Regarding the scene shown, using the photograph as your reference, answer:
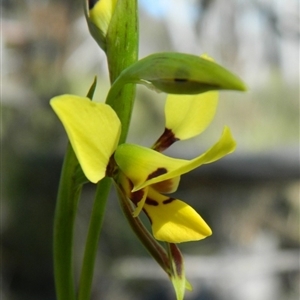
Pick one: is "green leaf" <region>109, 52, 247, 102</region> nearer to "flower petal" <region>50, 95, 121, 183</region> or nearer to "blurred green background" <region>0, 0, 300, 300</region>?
"flower petal" <region>50, 95, 121, 183</region>

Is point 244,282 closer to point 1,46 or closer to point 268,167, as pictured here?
point 268,167

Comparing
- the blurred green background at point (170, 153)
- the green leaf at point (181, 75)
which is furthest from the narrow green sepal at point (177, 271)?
the blurred green background at point (170, 153)

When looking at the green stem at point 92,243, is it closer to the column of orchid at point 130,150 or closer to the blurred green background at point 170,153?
the column of orchid at point 130,150

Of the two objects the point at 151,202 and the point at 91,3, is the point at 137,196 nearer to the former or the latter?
the point at 151,202

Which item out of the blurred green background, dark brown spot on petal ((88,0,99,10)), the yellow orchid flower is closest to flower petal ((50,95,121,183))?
the yellow orchid flower

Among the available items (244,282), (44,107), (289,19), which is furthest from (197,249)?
(289,19)

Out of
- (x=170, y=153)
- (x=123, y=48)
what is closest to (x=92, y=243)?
(x=123, y=48)

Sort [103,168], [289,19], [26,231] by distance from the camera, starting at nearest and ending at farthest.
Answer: [103,168]
[26,231]
[289,19]
